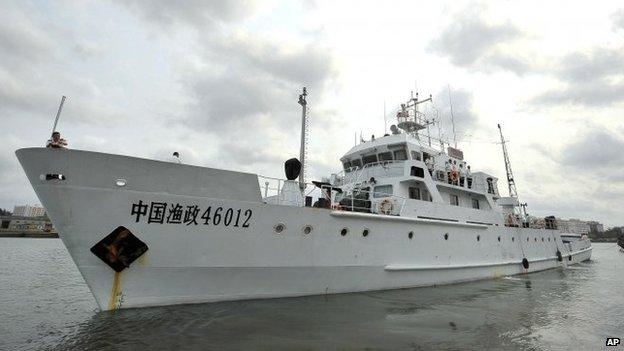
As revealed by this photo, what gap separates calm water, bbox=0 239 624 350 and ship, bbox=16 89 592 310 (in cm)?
50

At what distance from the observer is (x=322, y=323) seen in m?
7.59

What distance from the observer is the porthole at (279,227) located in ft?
29.9

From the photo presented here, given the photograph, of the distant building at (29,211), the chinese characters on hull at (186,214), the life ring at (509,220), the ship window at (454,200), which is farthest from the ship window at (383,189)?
the distant building at (29,211)

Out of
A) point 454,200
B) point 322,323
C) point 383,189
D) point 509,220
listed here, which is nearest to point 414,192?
point 383,189

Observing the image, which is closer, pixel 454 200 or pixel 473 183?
pixel 454 200

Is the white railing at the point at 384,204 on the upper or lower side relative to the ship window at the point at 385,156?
lower

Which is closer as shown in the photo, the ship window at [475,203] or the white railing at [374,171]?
the white railing at [374,171]

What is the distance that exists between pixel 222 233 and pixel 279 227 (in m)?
1.54

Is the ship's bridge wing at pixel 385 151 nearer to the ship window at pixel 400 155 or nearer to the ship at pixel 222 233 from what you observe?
the ship window at pixel 400 155

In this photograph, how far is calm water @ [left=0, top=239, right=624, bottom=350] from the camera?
6.36 meters

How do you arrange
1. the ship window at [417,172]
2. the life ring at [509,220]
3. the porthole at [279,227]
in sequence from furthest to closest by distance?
the life ring at [509,220], the ship window at [417,172], the porthole at [279,227]

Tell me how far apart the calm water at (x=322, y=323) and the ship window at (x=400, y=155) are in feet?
18.6

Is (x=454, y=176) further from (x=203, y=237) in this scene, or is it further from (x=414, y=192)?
(x=203, y=237)

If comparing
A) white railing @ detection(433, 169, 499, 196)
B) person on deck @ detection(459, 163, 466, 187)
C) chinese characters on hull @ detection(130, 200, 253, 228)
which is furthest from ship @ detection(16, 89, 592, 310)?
person on deck @ detection(459, 163, 466, 187)
